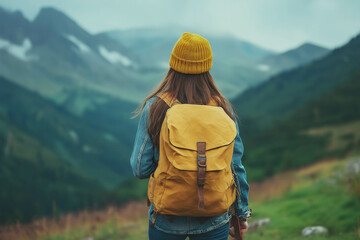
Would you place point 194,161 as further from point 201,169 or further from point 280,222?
point 280,222

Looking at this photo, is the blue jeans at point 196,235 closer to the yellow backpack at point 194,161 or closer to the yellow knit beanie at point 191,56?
the yellow backpack at point 194,161

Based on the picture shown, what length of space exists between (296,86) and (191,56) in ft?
489

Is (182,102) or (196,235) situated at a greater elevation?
(182,102)

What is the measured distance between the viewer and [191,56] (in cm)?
219

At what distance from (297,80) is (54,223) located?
5946 inches

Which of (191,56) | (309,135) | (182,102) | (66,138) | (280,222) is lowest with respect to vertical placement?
(280,222)

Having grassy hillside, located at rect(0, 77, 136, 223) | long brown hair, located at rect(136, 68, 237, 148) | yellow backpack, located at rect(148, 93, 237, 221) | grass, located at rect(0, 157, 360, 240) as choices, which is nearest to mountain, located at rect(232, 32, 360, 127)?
grassy hillside, located at rect(0, 77, 136, 223)

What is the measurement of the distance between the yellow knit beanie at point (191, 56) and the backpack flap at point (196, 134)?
29 centimetres

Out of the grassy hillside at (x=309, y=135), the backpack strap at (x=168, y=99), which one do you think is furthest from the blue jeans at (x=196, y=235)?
the grassy hillside at (x=309, y=135)

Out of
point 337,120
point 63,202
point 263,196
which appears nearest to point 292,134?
point 337,120

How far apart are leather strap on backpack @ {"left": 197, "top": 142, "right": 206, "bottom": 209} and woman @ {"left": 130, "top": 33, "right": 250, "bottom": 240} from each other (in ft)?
0.82

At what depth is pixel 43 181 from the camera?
117 metres

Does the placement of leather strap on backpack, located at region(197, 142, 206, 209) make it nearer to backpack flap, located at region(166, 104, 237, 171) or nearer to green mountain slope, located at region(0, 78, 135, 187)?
backpack flap, located at region(166, 104, 237, 171)

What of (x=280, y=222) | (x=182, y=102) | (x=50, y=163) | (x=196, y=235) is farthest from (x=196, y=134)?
(x=50, y=163)
